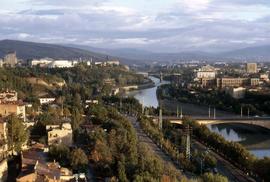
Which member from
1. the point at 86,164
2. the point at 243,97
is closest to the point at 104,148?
the point at 86,164

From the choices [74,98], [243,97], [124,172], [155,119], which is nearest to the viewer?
[124,172]

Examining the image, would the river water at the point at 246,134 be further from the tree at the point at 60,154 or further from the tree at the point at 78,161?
the tree at the point at 78,161

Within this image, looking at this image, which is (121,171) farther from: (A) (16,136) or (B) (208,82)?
(B) (208,82)

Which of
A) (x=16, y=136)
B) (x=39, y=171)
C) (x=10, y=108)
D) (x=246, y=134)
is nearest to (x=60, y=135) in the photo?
(x=16, y=136)

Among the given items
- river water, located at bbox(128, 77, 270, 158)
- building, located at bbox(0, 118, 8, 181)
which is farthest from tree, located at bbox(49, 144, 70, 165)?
river water, located at bbox(128, 77, 270, 158)

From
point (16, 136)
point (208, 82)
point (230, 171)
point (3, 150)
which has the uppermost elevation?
point (16, 136)

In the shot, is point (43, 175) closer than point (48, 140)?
Yes

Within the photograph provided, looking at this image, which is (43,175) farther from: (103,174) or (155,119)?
(155,119)

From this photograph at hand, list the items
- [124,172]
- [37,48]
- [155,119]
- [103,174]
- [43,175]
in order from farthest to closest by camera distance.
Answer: [37,48] → [155,119] → [103,174] → [124,172] → [43,175]
